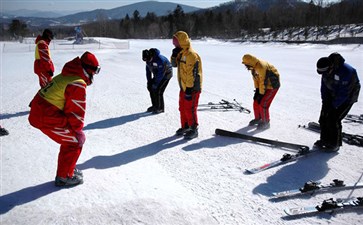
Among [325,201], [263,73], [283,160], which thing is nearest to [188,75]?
[263,73]

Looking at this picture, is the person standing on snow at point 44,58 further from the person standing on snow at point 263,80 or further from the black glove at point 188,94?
the person standing on snow at point 263,80

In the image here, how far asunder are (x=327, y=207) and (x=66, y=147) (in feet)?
10.6

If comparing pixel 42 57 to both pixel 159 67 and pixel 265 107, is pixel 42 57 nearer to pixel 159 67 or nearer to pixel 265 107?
pixel 159 67

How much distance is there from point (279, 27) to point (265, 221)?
6505 centimetres

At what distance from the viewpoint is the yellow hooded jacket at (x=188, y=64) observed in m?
5.61

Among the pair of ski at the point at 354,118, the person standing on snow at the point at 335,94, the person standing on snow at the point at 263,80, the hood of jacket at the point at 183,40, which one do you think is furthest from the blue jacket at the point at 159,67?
the pair of ski at the point at 354,118

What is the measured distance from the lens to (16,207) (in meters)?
3.60

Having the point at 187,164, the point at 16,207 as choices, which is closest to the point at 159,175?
the point at 187,164

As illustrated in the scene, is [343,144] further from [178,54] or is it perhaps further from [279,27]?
[279,27]

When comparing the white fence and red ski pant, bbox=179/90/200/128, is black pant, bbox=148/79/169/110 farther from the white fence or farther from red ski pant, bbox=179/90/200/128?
the white fence

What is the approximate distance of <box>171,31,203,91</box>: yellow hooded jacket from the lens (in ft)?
18.4

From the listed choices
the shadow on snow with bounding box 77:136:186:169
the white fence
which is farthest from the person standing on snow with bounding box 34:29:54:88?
the white fence

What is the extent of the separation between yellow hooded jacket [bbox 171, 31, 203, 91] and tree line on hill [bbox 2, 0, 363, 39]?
5533 cm

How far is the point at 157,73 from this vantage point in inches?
298
